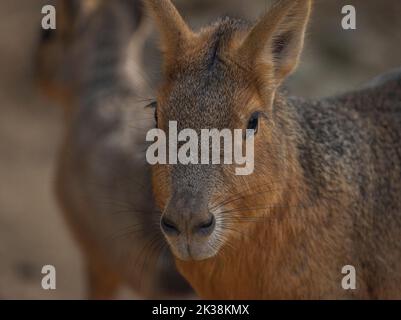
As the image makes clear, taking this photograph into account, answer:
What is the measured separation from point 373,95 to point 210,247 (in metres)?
1.81

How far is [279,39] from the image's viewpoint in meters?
4.82

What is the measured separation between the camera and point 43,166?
36.2 ft

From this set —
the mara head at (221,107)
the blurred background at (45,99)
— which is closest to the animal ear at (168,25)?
the mara head at (221,107)

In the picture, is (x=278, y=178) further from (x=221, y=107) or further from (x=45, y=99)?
(x=45, y=99)

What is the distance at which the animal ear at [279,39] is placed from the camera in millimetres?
4648

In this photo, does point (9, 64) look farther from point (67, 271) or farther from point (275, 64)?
point (275, 64)

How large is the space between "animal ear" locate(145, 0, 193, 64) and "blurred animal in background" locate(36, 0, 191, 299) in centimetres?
169

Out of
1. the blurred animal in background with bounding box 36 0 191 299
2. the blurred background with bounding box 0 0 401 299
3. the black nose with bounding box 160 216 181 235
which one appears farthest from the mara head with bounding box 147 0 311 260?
the blurred background with bounding box 0 0 401 299

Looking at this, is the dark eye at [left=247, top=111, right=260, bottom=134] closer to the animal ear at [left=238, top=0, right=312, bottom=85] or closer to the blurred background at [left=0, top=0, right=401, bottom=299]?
the animal ear at [left=238, top=0, right=312, bottom=85]

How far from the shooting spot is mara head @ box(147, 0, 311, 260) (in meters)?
4.27

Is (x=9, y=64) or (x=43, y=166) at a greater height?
(x=9, y=64)

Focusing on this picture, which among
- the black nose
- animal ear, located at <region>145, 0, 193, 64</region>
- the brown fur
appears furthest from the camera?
animal ear, located at <region>145, 0, 193, 64</region>

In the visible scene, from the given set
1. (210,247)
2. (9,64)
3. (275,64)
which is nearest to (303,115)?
(275,64)

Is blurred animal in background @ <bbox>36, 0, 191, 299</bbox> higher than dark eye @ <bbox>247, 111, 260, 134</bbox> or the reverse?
higher
